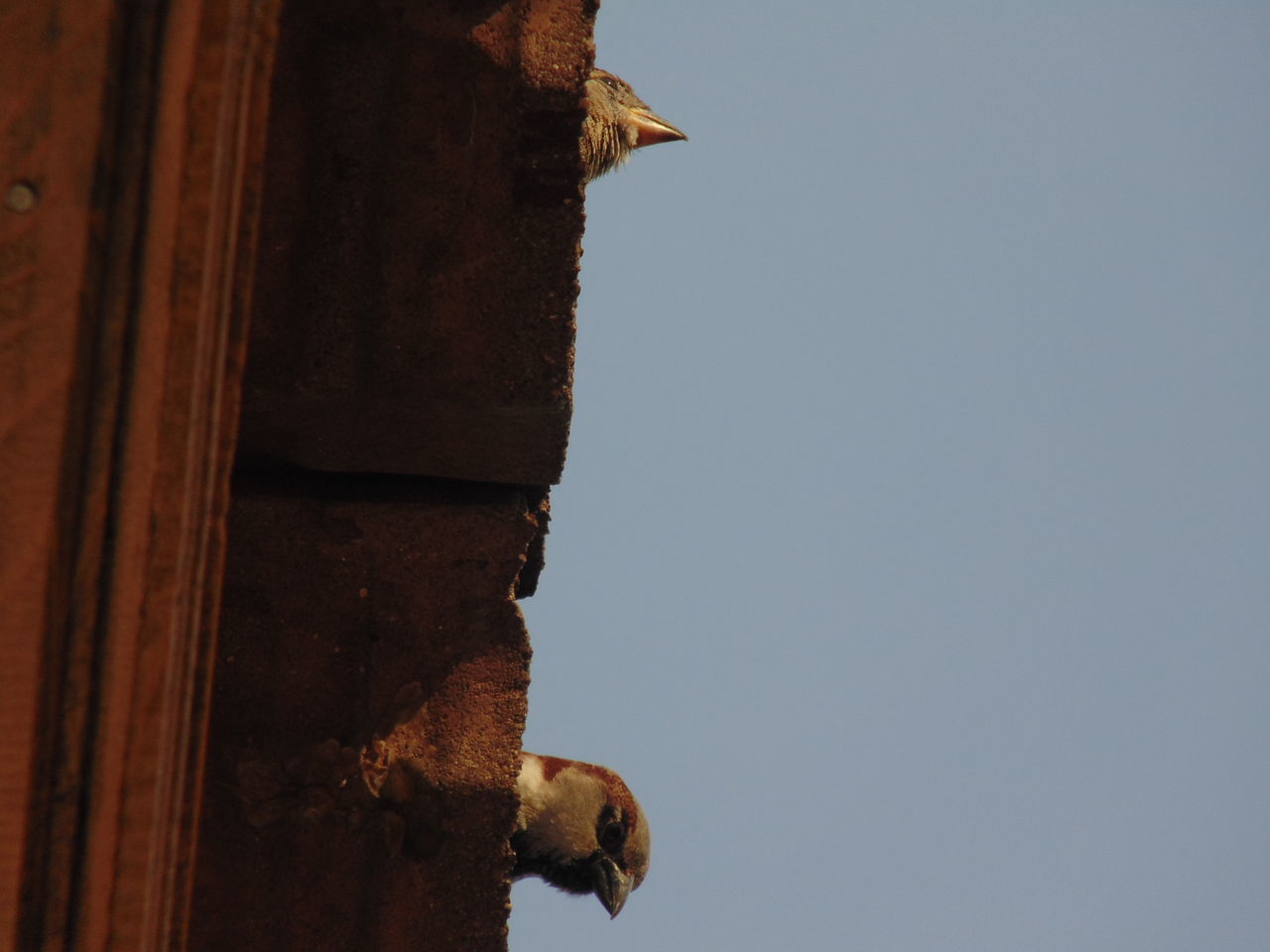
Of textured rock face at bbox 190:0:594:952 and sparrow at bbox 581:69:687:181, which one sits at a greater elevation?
sparrow at bbox 581:69:687:181

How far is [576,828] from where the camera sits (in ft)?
7.69

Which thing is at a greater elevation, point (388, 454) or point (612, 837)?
point (388, 454)

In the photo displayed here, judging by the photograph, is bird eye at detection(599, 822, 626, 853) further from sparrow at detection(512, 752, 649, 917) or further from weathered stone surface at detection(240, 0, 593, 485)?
weathered stone surface at detection(240, 0, 593, 485)

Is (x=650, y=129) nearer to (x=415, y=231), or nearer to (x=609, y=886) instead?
(x=415, y=231)

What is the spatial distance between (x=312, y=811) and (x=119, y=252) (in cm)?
100

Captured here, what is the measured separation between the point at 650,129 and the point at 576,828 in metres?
1.52

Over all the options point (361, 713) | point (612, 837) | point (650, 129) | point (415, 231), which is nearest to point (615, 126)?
point (650, 129)

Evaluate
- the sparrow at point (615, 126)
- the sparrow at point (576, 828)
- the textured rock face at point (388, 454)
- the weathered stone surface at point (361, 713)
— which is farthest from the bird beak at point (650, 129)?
the sparrow at point (576, 828)

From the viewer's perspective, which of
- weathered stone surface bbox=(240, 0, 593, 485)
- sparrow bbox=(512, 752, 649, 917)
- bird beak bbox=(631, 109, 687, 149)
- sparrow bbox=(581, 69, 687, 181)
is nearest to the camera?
weathered stone surface bbox=(240, 0, 593, 485)

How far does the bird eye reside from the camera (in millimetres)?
2406

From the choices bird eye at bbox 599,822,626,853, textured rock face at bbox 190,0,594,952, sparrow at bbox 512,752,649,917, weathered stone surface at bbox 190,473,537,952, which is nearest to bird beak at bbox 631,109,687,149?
textured rock face at bbox 190,0,594,952

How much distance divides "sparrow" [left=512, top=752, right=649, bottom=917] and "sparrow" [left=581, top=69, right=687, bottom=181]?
1.26 metres

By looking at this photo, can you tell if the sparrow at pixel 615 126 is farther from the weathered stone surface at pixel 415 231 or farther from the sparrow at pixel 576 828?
the sparrow at pixel 576 828

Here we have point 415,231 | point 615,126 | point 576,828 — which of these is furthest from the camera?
point 615,126
